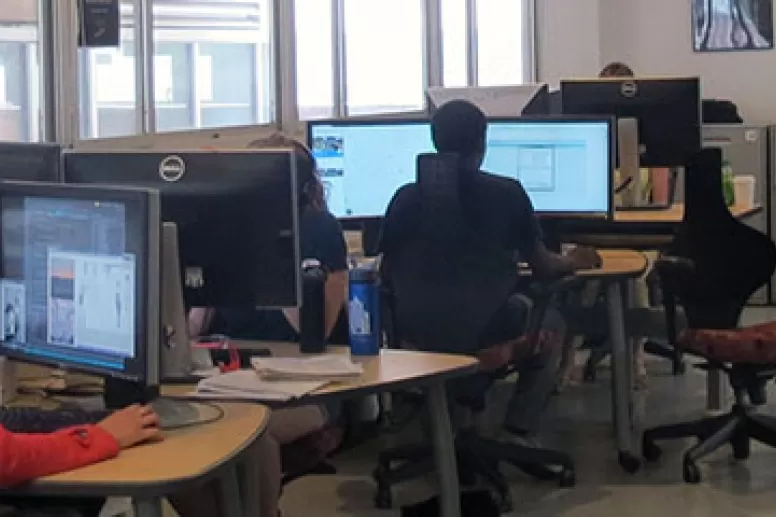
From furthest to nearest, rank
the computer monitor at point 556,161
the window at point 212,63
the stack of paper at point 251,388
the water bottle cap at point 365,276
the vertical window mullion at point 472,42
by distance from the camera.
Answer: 1. the vertical window mullion at point 472,42
2. the window at point 212,63
3. the computer monitor at point 556,161
4. the water bottle cap at point 365,276
5. the stack of paper at point 251,388

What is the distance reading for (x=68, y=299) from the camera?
2.48 m

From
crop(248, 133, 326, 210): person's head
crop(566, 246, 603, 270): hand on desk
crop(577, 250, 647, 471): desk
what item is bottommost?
crop(577, 250, 647, 471): desk

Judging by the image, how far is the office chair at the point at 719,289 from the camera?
4.27 meters

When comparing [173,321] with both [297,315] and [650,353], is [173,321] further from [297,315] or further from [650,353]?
[650,353]

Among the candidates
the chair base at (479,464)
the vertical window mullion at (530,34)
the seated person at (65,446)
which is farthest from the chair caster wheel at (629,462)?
the vertical window mullion at (530,34)

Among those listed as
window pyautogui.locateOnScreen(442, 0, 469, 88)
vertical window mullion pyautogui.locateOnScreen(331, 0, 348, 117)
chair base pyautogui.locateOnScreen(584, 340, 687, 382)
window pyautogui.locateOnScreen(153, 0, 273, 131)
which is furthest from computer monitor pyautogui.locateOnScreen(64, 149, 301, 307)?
window pyautogui.locateOnScreen(442, 0, 469, 88)

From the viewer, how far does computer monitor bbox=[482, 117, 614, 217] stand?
4762 millimetres

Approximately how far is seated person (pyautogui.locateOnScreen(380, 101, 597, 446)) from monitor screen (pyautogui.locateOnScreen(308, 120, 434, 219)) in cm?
77

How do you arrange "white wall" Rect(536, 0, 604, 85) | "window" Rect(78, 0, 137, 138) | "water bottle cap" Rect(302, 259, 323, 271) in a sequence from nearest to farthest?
"water bottle cap" Rect(302, 259, 323, 271), "window" Rect(78, 0, 137, 138), "white wall" Rect(536, 0, 604, 85)

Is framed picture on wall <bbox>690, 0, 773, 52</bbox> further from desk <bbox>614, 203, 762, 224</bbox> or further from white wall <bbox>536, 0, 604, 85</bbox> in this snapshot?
desk <bbox>614, 203, 762, 224</bbox>

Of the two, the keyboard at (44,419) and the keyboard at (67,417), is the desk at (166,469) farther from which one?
the keyboard at (44,419)

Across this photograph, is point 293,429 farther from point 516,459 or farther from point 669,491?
point 669,491

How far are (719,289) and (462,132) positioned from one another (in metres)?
1.02

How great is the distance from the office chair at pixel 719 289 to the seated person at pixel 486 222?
41cm
